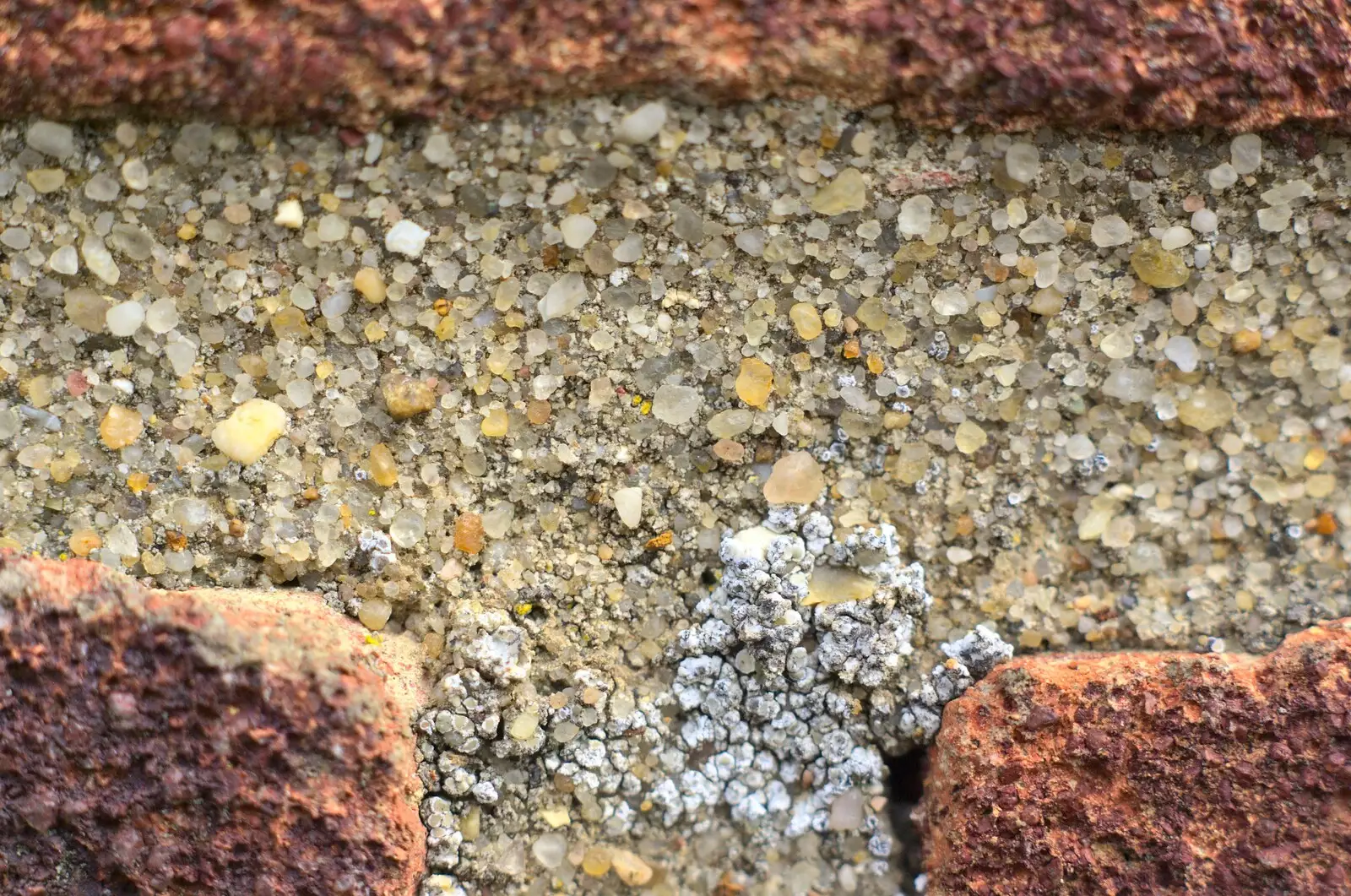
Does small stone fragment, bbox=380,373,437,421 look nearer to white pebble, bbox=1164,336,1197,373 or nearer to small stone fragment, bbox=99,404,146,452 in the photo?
small stone fragment, bbox=99,404,146,452

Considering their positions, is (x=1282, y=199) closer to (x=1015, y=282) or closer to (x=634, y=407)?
(x=1015, y=282)

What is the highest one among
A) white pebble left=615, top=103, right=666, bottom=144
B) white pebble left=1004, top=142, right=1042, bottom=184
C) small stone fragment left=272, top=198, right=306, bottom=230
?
white pebble left=615, top=103, right=666, bottom=144

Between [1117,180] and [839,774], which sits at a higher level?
[1117,180]

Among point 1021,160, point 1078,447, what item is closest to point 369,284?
point 1021,160

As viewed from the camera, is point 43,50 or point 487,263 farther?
point 487,263

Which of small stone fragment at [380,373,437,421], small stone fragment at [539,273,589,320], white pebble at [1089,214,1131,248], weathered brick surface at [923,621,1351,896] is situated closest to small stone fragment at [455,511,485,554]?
small stone fragment at [380,373,437,421]

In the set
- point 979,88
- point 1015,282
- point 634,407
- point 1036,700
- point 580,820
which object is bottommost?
point 580,820

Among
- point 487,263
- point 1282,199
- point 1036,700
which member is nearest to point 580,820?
point 1036,700
